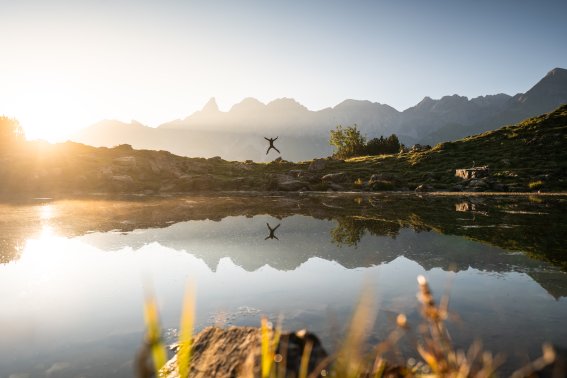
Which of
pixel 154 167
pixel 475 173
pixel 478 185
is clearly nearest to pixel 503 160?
pixel 475 173

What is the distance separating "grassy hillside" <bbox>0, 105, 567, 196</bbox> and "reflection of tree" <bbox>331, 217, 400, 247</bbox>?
27.5 metres

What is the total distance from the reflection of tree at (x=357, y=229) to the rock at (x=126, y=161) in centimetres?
4667

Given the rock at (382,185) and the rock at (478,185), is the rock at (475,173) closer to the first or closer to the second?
the rock at (478,185)

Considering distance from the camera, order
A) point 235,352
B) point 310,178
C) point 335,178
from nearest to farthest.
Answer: point 235,352
point 310,178
point 335,178

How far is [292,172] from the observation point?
6219 cm

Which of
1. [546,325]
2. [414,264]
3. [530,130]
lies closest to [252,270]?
[414,264]

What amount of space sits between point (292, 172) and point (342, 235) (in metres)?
44.8

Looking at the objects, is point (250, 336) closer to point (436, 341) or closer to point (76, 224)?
point (436, 341)

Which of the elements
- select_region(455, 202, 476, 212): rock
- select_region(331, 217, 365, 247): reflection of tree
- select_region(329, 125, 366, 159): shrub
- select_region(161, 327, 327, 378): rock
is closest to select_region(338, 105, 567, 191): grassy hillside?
select_region(455, 202, 476, 212): rock

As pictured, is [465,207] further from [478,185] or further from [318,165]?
[318,165]

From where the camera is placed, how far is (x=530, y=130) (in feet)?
222

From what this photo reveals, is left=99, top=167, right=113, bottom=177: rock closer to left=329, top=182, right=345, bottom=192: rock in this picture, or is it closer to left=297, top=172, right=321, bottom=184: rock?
left=297, top=172, right=321, bottom=184: rock

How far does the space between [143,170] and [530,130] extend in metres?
72.5

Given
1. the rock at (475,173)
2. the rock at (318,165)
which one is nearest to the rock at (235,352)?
the rock at (475,173)
